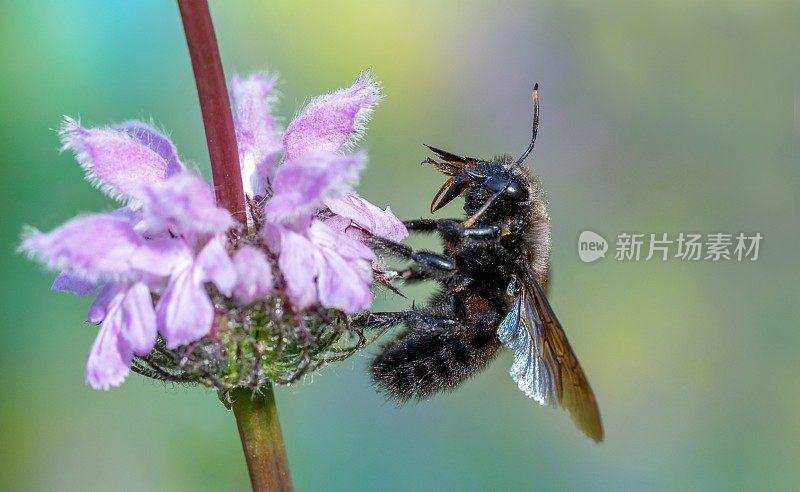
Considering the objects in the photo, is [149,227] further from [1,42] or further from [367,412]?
[1,42]

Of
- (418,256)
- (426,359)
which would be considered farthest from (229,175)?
(426,359)

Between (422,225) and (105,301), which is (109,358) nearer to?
(105,301)

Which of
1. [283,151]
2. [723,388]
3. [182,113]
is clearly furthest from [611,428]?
[283,151]

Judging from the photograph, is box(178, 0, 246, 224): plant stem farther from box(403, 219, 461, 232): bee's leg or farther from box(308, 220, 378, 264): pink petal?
box(403, 219, 461, 232): bee's leg

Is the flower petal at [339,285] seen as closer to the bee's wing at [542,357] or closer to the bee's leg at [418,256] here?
the bee's leg at [418,256]

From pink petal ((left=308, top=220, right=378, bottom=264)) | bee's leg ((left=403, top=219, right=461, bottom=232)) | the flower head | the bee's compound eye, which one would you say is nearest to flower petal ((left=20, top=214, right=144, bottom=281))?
Result: the flower head
